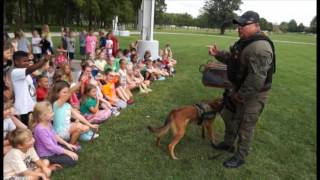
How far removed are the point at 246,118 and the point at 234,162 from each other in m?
0.70

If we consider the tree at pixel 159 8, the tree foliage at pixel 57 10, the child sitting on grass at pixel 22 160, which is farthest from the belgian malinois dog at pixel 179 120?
A: the tree at pixel 159 8

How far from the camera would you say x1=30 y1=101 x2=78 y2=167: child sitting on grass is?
4.95 meters

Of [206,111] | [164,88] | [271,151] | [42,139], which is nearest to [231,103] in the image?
[206,111]

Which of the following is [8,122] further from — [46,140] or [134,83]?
[134,83]

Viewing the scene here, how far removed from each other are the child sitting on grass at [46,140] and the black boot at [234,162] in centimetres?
206

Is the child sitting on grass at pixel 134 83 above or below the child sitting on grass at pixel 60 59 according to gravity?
below

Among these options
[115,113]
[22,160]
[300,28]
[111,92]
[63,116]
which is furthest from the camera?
[300,28]

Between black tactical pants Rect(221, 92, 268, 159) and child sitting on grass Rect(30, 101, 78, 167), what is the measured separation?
2245mm

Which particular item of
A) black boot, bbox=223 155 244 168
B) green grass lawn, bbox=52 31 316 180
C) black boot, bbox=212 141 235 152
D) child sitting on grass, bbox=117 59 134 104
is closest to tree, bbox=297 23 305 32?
green grass lawn, bbox=52 31 316 180

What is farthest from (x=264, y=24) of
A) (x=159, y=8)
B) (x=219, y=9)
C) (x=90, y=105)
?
(x=159, y=8)

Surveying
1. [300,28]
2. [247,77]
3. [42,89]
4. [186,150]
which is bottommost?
[300,28]

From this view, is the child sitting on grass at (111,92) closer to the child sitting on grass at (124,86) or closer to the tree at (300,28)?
the child sitting on grass at (124,86)

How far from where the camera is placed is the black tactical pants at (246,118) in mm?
5199

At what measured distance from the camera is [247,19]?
197 inches
